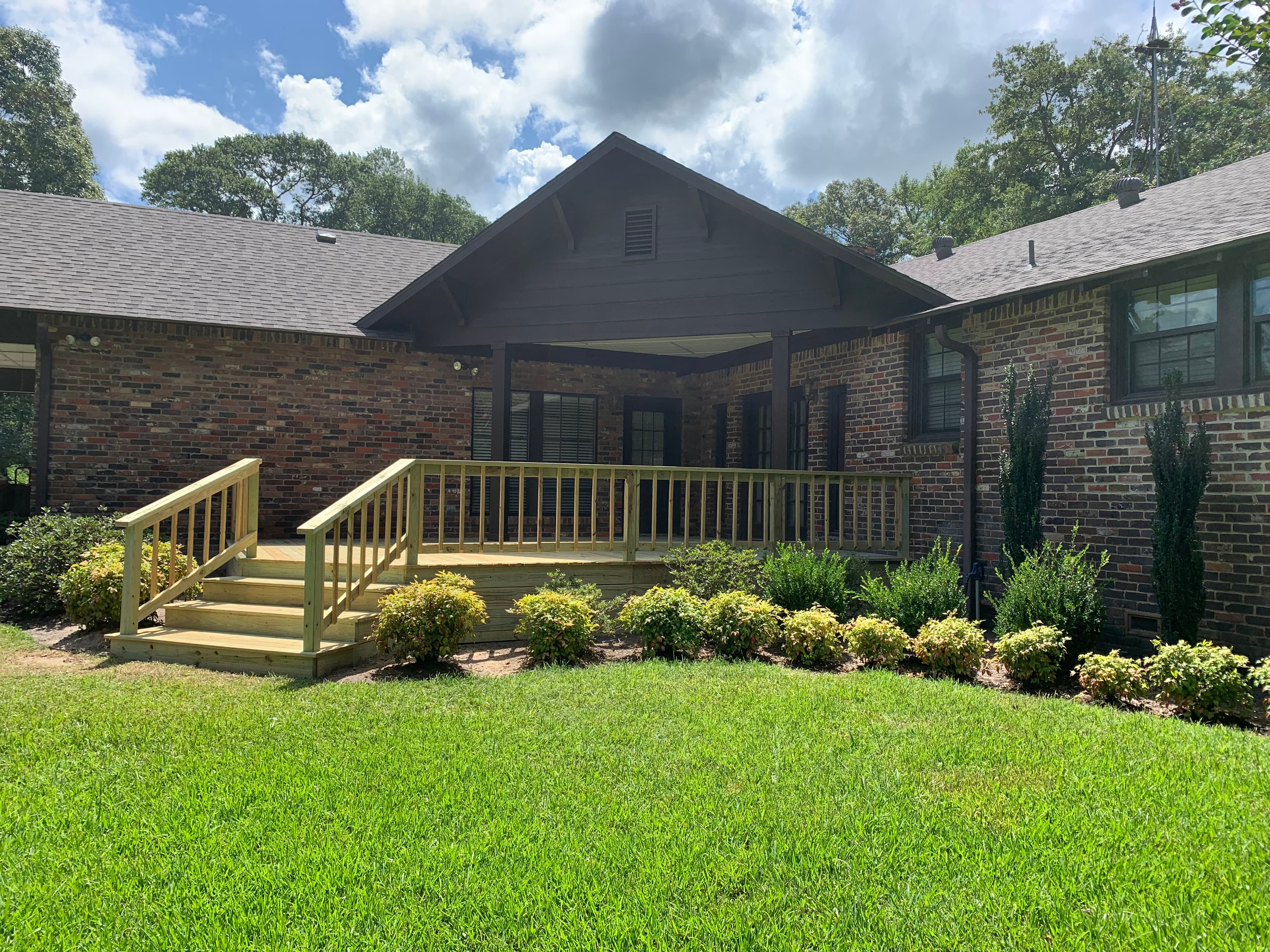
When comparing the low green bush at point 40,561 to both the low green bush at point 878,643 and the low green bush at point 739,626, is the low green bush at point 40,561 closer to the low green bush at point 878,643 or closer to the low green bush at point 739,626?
the low green bush at point 739,626

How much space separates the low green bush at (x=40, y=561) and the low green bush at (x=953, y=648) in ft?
24.4

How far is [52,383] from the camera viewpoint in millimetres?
9359

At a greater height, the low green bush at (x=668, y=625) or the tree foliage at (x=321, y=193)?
the tree foliage at (x=321, y=193)

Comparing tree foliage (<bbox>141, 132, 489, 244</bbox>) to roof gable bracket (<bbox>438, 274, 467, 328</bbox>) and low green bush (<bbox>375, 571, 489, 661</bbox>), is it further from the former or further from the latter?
low green bush (<bbox>375, 571, 489, 661</bbox>)

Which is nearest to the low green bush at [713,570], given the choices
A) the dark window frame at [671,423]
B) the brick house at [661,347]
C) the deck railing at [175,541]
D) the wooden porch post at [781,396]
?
the wooden porch post at [781,396]

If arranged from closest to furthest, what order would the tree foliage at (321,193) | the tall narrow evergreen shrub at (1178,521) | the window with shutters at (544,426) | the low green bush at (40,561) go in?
the tall narrow evergreen shrub at (1178,521), the low green bush at (40,561), the window with shutters at (544,426), the tree foliage at (321,193)

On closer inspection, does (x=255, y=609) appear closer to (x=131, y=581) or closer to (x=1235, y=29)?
(x=131, y=581)

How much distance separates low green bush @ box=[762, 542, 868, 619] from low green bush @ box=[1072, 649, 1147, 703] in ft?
7.05

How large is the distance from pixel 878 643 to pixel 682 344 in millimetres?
5680

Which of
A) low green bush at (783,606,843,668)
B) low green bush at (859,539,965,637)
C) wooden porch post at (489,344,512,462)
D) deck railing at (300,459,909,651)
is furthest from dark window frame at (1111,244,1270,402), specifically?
wooden porch post at (489,344,512,462)

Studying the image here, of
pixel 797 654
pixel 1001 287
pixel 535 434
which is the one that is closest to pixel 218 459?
pixel 535 434

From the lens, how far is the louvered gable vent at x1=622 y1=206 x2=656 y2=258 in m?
9.30

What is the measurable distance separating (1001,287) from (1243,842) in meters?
5.82

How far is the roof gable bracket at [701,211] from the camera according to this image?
8.86 meters
